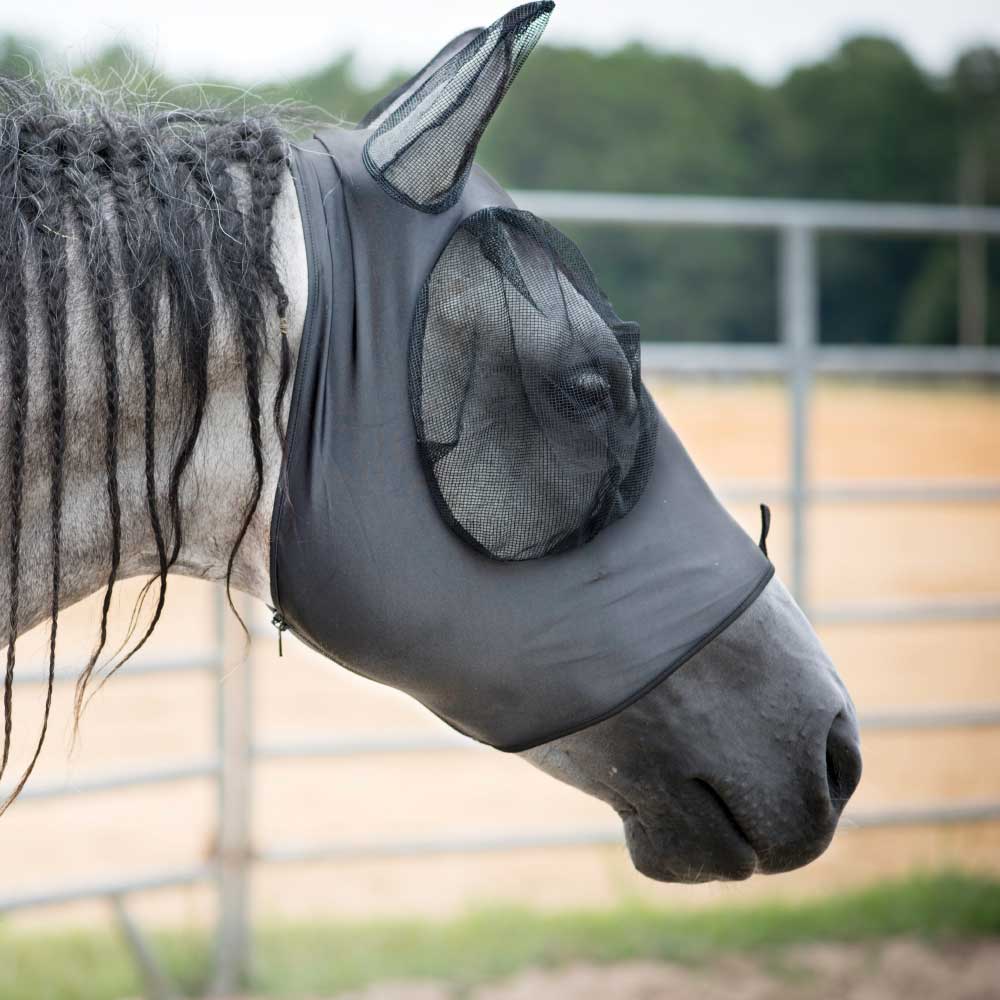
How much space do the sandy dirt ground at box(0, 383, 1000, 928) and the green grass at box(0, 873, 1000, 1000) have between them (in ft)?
0.50

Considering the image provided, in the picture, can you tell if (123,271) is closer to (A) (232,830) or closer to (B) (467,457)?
(B) (467,457)

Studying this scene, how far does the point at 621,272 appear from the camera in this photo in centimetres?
2839

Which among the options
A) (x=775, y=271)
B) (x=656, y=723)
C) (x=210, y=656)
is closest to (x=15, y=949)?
(x=210, y=656)

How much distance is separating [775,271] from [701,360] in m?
27.5

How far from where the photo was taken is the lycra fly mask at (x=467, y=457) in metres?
1.23

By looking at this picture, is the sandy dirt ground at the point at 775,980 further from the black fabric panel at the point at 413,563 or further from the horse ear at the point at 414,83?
the horse ear at the point at 414,83

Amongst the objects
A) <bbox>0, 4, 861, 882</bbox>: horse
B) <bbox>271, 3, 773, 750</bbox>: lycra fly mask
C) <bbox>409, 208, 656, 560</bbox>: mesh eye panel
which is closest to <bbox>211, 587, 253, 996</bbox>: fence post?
<bbox>0, 4, 861, 882</bbox>: horse

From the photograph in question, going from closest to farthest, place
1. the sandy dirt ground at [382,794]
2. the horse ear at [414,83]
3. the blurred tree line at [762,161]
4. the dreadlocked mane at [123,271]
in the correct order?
the dreadlocked mane at [123,271] < the horse ear at [414,83] < the sandy dirt ground at [382,794] < the blurred tree line at [762,161]

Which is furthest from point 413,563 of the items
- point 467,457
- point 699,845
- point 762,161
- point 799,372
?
point 762,161

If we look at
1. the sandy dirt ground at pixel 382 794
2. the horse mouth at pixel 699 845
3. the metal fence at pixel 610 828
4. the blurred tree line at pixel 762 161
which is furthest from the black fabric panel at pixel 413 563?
the blurred tree line at pixel 762 161

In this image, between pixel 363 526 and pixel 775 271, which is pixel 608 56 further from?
pixel 363 526

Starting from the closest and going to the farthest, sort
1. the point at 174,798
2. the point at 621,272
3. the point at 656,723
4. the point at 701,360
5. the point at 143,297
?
1. the point at 143,297
2. the point at 656,723
3. the point at 701,360
4. the point at 174,798
5. the point at 621,272

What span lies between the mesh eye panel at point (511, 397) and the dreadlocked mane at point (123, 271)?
6.9 inches

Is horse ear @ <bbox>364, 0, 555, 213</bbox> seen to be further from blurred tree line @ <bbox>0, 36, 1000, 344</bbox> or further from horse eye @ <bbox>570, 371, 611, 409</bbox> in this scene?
A: blurred tree line @ <bbox>0, 36, 1000, 344</bbox>
